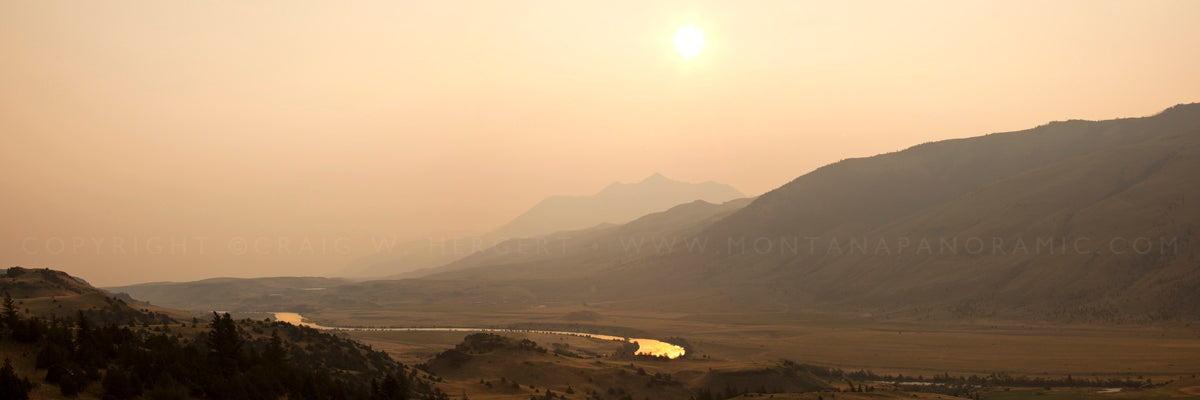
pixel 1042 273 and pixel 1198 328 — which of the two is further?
pixel 1042 273

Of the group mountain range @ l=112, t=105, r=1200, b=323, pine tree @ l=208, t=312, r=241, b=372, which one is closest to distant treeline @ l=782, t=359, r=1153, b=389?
pine tree @ l=208, t=312, r=241, b=372

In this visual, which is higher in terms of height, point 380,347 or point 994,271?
point 994,271

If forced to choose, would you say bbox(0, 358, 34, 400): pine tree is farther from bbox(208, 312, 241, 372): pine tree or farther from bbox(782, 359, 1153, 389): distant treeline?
bbox(782, 359, 1153, 389): distant treeline

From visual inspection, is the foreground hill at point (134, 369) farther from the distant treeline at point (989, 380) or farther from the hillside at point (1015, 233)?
the hillside at point (1015, 233)

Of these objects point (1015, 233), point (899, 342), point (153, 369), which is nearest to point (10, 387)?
point (153, 369)

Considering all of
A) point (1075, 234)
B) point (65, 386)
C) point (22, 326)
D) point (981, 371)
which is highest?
point (1075, 234)

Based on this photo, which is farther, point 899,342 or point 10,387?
point 899,342

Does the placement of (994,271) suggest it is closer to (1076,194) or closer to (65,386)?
(1076,194)

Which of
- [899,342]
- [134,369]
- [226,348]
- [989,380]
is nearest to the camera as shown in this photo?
[134,369]

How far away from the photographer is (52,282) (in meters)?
72.6

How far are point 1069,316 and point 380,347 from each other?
9047cm

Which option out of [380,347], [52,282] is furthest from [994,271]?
[52,282]

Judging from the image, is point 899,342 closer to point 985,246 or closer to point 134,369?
point 985,246

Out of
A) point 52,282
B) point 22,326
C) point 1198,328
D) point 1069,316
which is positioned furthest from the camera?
point 1069,316
